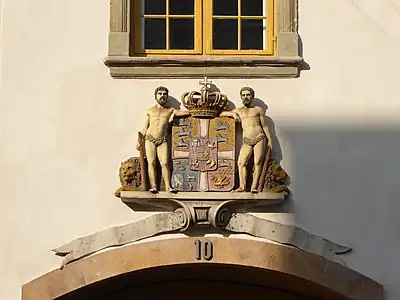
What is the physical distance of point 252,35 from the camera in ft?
27.0

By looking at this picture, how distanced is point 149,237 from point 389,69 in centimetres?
223

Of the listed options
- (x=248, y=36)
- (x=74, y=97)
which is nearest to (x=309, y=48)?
(x=248, y=36)

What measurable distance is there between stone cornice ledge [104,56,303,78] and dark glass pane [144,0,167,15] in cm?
46

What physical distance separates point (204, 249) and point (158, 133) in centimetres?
92

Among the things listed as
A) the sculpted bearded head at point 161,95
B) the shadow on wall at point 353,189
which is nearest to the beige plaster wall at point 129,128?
the shadow on wall at point 353,189

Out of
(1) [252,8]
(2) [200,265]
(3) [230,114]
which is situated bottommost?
(2) [200,265]

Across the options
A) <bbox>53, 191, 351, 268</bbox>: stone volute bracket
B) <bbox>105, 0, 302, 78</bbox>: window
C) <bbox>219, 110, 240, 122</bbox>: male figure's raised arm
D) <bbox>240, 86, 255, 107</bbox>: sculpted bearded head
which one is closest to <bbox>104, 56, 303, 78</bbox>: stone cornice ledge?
<bbox>105, 0, 302, 78</bbox>: window

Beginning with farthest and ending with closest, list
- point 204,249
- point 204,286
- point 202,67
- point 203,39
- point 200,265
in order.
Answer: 1. point 204,286
2. point 203,39
3. point 202,67
4. point 200,265
5. point 204,249

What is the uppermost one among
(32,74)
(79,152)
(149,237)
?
(32,74)

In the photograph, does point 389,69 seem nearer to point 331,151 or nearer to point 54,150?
point 331,151

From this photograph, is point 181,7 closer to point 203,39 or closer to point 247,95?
point 203,39

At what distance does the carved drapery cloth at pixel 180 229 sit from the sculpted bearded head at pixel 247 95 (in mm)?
845

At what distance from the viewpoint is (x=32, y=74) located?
8039 mm

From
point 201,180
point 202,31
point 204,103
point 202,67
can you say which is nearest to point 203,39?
point 202,31
